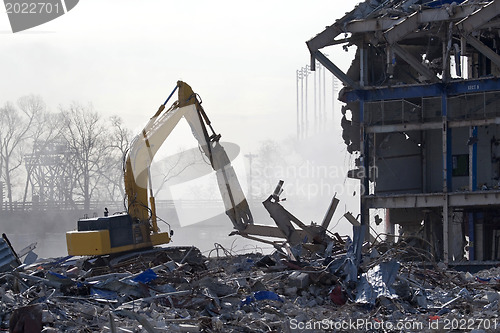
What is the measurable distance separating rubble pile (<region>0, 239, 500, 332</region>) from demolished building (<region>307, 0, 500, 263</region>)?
11003mm

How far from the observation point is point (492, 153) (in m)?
28.7

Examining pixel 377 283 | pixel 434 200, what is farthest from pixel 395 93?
pixel 377 283

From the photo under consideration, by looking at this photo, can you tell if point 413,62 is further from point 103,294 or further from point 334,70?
point 103,294

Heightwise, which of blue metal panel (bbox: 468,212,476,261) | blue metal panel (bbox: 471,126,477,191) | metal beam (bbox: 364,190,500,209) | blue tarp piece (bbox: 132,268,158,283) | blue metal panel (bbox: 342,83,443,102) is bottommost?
blue metal panel (bbox: 468,212,476,261)

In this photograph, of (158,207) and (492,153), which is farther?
(158,207)

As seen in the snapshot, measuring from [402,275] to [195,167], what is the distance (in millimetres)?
38433

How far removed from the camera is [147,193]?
19984 millimetres

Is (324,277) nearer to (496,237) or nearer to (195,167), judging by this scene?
(496,237)

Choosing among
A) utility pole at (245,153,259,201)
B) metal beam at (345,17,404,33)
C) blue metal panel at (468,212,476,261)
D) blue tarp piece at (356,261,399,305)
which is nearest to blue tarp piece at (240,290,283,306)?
blue tarp piece at (356,261,399,305)

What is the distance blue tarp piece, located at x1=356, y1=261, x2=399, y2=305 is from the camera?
12906 mm

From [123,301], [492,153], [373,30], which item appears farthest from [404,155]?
[123,301]

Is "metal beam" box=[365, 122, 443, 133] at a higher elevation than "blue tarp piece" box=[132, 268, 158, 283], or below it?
higher

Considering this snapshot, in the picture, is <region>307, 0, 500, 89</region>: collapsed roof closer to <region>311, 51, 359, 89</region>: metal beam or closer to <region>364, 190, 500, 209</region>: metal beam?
<region>311, 51, 359, 89</region>: metal beam

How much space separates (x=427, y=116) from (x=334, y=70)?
362 cm
